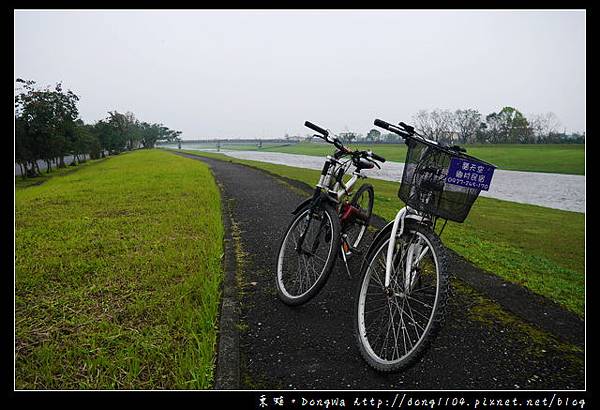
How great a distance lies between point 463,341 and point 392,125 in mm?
1604

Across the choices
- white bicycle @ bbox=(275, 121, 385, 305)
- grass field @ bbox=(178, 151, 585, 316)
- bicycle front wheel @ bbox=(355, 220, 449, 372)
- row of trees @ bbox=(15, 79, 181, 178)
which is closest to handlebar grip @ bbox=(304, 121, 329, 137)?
white bicycle @ bbox=(275, 121, 385, 305)

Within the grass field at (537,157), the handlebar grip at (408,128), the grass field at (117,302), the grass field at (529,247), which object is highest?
the grass field at (537,157)

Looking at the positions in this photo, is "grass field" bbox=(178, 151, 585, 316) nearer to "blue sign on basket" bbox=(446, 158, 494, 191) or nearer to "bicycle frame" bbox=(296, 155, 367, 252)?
"blue sign on basket" bbox=(446, 158, 494, 191)

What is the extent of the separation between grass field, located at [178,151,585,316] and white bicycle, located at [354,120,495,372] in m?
2.16

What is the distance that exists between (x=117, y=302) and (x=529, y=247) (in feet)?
25.3

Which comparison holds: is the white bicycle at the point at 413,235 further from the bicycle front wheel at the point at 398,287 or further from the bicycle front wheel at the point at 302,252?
the bicycle front wheel at the point at 302,252

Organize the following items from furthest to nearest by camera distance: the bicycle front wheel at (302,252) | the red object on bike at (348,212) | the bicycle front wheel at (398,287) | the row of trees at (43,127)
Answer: the row of trees at (43,127) → the red object on bike at (348,212) → the bicycle front wheel at (302,252) → the bicycle front wheel at (398,287)

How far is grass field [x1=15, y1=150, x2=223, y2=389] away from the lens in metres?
2.39

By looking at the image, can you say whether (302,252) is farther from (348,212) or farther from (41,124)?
(41,124)

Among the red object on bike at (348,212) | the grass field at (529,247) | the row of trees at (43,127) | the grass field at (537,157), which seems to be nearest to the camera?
the red object on bike at (348,212)

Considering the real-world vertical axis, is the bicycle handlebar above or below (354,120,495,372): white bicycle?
above

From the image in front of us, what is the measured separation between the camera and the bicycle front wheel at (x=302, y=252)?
332cm

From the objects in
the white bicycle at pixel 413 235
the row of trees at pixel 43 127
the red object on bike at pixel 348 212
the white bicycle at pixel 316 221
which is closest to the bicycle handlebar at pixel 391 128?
the white bicycle at pixel 413 235
